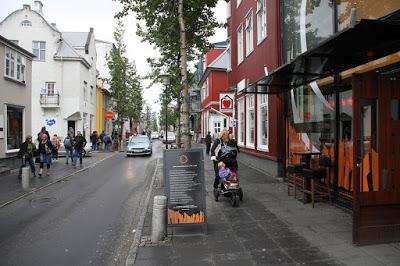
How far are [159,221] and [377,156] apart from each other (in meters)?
3.61

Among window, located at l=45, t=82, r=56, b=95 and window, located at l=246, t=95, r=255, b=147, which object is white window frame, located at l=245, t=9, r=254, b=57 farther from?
window, located at l=45, t=82, r=56, b=95

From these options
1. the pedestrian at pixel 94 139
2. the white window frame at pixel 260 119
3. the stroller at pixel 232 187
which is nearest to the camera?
the stroller at pixel 232 187

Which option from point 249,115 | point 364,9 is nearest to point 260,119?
point 249,115

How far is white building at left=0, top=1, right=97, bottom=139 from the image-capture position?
112 ft

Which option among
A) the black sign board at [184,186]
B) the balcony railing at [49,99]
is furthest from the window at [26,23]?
the black sign board at [184,186]

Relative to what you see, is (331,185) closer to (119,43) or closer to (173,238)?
(173,238)

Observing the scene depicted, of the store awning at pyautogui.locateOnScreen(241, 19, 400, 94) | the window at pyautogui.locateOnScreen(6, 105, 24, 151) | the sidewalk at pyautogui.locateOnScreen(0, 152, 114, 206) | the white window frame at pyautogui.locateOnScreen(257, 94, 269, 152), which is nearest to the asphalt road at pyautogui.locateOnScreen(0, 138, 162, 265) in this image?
the sidewalk at pyautogui.locateOnScreen(0, 152, 114, 206)

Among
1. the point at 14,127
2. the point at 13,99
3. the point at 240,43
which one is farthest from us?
the point at 240,43

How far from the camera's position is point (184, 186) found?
21.4 feet

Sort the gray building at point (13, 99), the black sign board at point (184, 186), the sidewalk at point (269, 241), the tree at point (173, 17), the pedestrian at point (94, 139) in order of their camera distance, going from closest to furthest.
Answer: the sidewalk at point (269, 241) → the black sign board at point (184, 186) → the tree at point (173, 17) → the gray building at point (13, 99) → the pedestrian at point (94, 139)

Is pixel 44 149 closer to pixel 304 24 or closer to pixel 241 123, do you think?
pixel 241 123

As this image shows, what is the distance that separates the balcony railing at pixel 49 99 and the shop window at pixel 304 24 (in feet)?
87.5

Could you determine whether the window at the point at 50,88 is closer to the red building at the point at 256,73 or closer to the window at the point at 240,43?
the red building at the point at 256,73

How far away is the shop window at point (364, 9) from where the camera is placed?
667cm
